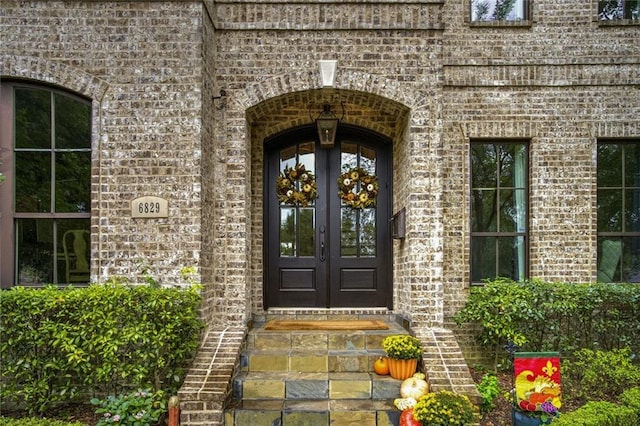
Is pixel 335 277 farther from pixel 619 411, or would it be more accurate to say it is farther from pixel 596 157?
pixel 596 157

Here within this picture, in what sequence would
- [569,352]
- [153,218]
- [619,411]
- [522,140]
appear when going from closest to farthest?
[619,411], [153,218], [569,352], [522,140]

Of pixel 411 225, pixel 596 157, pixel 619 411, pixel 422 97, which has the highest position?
pixel 422 97

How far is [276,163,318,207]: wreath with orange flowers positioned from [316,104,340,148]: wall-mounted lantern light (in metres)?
0.52

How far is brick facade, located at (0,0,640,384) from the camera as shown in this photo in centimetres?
475

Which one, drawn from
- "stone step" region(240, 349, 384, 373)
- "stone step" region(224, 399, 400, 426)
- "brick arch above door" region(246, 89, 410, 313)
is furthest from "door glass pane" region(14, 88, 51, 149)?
"stone step" region(224, 399, 400, 426)

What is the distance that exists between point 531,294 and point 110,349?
14.9ft

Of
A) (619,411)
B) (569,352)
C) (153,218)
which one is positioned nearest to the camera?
(619,411)

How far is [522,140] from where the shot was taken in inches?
235

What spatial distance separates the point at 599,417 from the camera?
12.4 feet

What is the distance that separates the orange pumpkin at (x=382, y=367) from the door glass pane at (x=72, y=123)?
4.01m

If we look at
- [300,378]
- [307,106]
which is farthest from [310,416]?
[307,106]

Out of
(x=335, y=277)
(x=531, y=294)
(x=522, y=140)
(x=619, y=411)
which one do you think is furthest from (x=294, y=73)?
(x=619, y=411)

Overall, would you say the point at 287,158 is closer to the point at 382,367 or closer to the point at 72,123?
the point at 72,123

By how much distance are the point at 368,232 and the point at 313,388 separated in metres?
2.33
